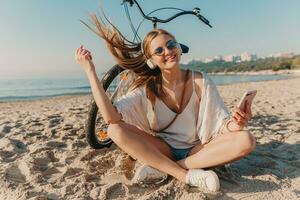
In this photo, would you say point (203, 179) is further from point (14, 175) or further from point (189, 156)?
point (14, 175)

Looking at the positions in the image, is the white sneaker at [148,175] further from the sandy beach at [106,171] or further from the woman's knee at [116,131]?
the woman's knee at [116,131]

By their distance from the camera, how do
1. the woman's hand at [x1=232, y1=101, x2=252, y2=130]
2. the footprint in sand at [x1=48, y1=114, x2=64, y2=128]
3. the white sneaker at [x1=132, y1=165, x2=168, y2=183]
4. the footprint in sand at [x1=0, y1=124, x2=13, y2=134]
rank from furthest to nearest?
1. the footprint in sand at [x1=48, y1=114, x2=64, y2=128]
2. the footprint in sand at [x1=0, y1=124, x2=13, y2=134]
3. the white sneaker at [x1=132, y1=165, x2=168, y2=183]
4. the woman's hand at [x1=232, y1=101, x2=252, y2=130]

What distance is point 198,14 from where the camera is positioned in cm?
376

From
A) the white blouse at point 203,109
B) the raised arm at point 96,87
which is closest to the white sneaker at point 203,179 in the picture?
the white blouse at point 203,109

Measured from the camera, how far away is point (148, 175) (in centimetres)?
291

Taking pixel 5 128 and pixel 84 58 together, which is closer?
pixel 84 58

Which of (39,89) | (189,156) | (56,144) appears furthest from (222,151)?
(39,89)

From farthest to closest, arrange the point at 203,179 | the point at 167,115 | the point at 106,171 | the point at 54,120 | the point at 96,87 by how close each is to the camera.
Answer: the point at 54,120 < the point at 106,171 < the point at 167,115 < the point at 96,87 < the point at 203,179

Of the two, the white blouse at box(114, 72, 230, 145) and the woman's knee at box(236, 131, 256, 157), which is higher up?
the white blouse at box(114, 72, 230, 145)

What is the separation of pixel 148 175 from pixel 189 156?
382 millimetres

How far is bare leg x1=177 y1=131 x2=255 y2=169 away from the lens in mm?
2822

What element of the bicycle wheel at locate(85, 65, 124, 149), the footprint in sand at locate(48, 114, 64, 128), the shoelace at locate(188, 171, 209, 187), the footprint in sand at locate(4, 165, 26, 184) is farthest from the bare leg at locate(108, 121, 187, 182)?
the footprint in sand at locate(48, 114, 64, 128)

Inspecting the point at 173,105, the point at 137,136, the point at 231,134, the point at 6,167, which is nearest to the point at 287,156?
the point at 231,134

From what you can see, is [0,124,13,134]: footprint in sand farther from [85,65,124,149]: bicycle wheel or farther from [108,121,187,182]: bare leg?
[108,121,187,182]: bare leg
